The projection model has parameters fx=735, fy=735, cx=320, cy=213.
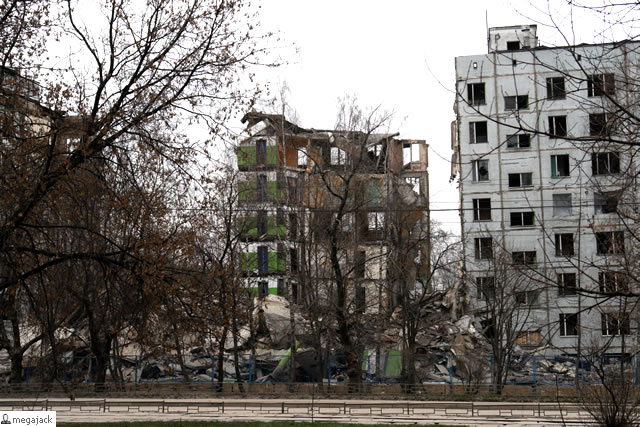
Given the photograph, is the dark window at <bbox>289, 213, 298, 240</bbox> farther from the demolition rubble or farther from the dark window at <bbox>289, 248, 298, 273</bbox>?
the demolition rubble

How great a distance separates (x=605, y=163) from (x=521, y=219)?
145 feet

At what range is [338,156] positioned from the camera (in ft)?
124

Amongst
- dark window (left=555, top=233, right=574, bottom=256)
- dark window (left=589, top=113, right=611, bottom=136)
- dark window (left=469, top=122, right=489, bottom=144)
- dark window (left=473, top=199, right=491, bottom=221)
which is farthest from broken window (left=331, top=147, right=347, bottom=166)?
dark window (left=589, top=113, right=611, bottom=136)

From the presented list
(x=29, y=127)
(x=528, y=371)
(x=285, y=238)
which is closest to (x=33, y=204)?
(x=29, y=127)

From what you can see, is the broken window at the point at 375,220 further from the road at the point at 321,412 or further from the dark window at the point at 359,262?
the road at the point at 321,412

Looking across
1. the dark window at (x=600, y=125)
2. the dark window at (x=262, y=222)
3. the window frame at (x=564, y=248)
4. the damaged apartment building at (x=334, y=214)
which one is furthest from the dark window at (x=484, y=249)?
the dark window at (x=600, y=125)

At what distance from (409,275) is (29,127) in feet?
88.0

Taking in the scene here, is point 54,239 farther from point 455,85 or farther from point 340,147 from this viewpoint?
point 340,147

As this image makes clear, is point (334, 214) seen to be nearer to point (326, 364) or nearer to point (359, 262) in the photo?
point (359, 262)

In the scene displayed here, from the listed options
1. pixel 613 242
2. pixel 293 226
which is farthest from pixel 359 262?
pixel 613 242

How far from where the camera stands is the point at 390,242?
124 feet

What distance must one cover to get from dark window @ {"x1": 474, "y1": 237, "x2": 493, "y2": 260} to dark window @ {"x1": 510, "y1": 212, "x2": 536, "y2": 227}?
19.3 feet

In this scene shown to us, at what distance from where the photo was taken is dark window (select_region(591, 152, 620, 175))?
9859 millimetres

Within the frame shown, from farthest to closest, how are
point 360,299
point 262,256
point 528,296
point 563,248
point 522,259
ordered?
point 262,256
point 360,299
point 528,296
point 563,248
point 522,259
